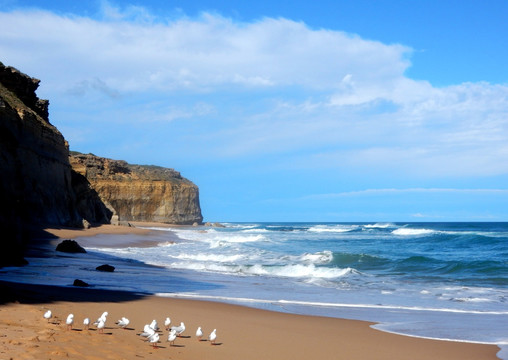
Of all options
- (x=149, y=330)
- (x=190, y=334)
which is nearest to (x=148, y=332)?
(x=149, y=330)

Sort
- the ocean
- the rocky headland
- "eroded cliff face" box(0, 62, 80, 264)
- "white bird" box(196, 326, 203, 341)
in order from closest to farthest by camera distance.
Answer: "white bird" box(196, 326, 203, 341)
the ocean
the rocky headland
"eroded cliff face" box(0, 62, 80, 264)

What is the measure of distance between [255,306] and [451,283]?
880 cm

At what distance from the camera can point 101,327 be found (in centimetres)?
649

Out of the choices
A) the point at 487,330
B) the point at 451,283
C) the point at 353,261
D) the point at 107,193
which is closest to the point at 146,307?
the point at 487,330

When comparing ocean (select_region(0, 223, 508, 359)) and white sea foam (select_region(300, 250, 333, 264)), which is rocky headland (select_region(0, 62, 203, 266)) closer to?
ocean (select_region(0, 223, 508, 359))

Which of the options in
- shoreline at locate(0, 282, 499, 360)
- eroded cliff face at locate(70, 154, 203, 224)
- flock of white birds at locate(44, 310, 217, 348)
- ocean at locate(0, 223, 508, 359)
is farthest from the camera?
eroded cliff face at locate(70, 154, 203, 224)

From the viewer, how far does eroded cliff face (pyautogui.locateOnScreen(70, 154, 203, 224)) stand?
77.7m

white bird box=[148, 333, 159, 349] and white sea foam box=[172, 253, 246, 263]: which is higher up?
white bird box=[148, 333, 159, 349]

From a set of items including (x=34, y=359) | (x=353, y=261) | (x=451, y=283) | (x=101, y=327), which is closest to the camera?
(x=34, y=359)

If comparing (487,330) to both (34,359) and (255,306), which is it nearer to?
(255,306)

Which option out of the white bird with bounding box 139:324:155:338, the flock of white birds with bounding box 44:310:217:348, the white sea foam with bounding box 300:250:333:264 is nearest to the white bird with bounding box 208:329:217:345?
the flock of white birds with bounding box 44:310:217:348

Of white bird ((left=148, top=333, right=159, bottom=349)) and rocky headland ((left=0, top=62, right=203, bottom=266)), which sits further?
rocky headland ((left=0, top=62, right=203, bottom=266))

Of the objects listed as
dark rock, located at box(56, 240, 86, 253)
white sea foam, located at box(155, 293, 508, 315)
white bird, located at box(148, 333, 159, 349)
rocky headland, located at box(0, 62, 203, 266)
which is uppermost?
rocky headland, located at box(0, 62, 203, 266)

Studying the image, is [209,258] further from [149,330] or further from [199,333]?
[149,330]
